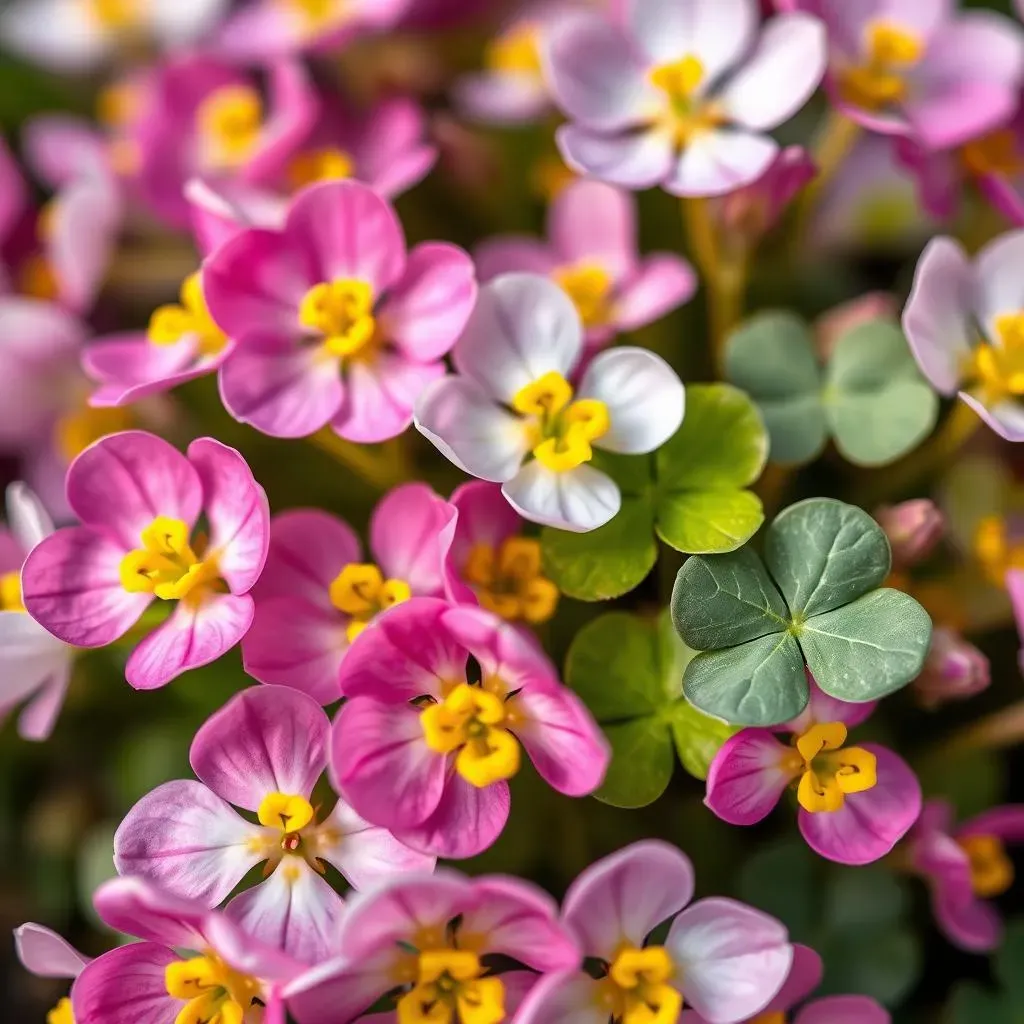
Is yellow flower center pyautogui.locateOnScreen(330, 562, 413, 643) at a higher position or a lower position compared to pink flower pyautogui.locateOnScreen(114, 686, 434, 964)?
higher

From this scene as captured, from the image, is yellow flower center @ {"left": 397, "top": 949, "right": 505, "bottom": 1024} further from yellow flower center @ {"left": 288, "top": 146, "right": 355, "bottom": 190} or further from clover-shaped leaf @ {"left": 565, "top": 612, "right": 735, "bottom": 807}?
yellow flower center @ {"left": 288, "top": 146, "right": 355, "bottom": 190}

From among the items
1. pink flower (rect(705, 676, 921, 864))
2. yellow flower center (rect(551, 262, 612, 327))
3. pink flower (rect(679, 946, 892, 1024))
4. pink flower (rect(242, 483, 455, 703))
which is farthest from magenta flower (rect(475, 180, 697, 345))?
pink flower (rect(679, 946, 892, 1024))

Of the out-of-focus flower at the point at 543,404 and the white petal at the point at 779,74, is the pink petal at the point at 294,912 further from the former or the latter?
the white petal at the point at 779,74

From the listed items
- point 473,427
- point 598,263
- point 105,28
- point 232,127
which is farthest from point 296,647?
point 105,28

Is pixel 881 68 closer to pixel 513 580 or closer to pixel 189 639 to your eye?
pixel 513 580

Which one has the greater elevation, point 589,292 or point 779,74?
point 779,74

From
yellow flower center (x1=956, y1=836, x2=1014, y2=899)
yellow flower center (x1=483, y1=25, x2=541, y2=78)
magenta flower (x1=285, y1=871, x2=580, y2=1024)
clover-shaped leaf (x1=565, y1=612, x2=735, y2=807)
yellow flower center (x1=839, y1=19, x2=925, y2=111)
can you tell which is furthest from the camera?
yellow flower center (x1=483, y1=25, x2=541, y2=78)
